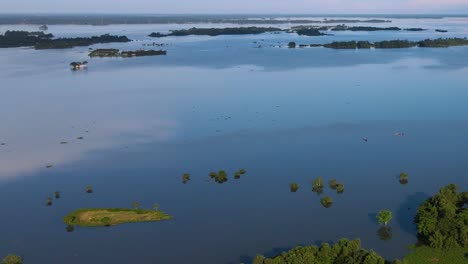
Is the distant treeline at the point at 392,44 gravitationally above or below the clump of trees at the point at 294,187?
above

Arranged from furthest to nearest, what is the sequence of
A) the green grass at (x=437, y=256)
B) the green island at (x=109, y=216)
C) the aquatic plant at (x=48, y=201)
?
the aquatic plant at (x=48, y=201) < the green island at (x=109, y=216) < the green grass at (x=437, y=256)

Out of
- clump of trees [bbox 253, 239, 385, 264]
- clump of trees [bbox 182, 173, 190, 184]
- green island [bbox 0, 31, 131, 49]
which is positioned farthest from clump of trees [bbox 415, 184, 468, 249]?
green island [bbox 0, 31, 131, 49]

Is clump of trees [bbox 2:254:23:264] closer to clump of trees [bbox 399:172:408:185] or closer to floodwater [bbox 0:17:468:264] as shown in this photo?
floodwater [bbox 0:17:468:264]

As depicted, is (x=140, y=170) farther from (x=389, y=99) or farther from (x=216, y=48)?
(x=216, y=48)

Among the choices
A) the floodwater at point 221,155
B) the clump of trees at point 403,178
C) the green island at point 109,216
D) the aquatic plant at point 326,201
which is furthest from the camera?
the clump of trees at point 403,178

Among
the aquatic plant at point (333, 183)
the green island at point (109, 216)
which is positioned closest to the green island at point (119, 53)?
the aquatic plant at point (333, 183)

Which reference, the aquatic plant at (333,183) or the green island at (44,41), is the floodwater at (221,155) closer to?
the aquatic plant at (333,183)

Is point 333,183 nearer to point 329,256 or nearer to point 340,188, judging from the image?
point 340,188
